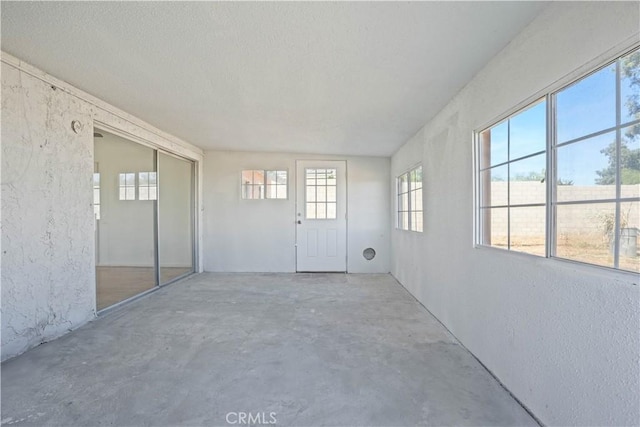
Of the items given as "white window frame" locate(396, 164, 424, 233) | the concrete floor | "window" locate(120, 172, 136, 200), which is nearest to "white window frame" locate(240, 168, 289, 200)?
"white window frame" locate(396, 164, 424, 233)

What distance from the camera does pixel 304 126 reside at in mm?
3904

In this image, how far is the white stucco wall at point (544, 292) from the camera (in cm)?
121

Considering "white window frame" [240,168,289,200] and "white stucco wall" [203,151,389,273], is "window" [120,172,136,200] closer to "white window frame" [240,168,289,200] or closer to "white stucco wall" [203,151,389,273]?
"white stucco wall" [203,151,389,273]

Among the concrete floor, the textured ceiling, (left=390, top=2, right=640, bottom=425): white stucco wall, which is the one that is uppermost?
the textured ceiling

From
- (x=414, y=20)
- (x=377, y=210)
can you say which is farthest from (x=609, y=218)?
(x=377, y=210)

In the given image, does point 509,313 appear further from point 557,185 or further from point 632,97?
point 632,97

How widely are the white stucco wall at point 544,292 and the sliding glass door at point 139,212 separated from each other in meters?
4.65

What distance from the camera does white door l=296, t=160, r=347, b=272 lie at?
5.75 metres

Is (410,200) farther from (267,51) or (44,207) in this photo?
(44,207)

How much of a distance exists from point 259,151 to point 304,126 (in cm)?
194

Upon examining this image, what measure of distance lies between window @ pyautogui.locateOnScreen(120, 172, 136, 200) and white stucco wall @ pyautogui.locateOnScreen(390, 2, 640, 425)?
5687mm

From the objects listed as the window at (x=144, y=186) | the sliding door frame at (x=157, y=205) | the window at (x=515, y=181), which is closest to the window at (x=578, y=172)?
the window at (x=515, y=181)

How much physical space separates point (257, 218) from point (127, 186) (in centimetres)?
265

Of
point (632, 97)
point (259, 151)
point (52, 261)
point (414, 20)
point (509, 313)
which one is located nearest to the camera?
point (632, 97)
